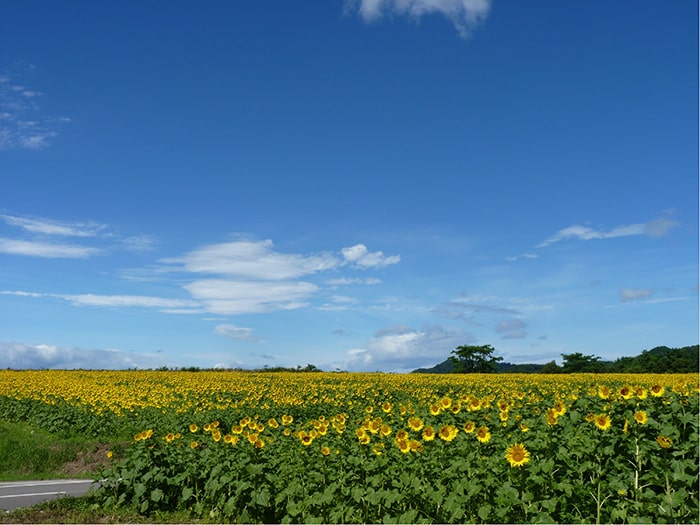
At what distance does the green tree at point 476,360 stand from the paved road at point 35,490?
207 ft

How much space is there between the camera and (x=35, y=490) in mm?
13383

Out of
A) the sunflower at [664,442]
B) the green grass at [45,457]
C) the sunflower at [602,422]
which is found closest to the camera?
the sunflower at [664,442]

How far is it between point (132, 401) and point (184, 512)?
46.3 feet

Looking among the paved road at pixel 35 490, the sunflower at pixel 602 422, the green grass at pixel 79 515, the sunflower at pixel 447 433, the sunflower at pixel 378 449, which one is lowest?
the paved road at pixel 35 490

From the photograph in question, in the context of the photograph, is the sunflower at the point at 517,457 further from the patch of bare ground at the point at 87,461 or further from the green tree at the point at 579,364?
the green tree at the point at 579,364

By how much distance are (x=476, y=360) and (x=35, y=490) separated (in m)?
66.7

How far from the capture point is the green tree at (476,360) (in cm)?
7438

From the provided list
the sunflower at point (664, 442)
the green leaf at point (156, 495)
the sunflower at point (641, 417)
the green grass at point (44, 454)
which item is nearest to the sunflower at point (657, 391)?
the sunflower at point (641, 417)

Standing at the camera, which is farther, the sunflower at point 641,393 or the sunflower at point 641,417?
the sunflower at point 641,393

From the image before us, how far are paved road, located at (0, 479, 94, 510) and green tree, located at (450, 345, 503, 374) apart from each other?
63090mm

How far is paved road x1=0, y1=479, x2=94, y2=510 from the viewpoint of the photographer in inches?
465

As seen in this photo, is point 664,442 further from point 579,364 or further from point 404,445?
point 579,364

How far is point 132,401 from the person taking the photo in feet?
74.6

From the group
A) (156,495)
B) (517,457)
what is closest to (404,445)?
(517,457)
